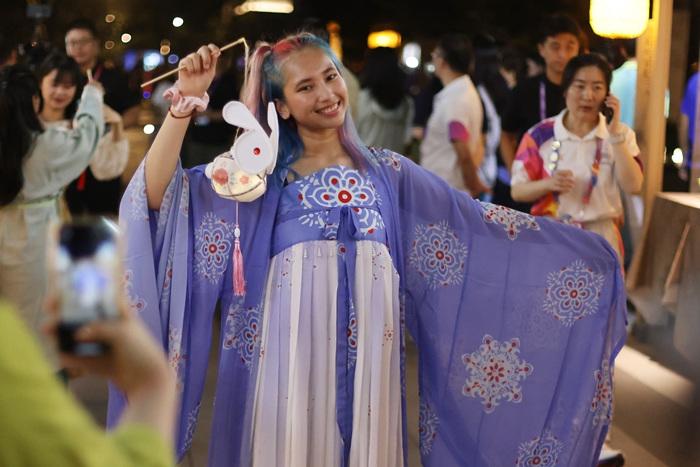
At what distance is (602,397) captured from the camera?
415cm

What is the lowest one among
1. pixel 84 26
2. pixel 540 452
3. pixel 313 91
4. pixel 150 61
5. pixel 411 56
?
pixel 150 61

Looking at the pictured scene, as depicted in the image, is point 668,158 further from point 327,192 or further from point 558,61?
point 327,192

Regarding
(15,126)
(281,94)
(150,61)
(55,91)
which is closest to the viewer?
(281,94)

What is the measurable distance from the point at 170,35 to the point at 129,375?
27.2 m

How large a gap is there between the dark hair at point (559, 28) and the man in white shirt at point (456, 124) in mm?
935

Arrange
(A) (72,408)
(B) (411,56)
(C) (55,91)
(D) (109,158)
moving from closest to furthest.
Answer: (A) (72,408) < (C) (55,91) < (D) (109,158) < (B) (411,56)

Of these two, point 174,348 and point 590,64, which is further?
point 590,64

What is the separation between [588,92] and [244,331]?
210 centimetres

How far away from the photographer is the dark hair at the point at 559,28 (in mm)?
6531

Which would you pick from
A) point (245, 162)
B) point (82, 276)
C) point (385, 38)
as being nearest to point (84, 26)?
point (245, 162)

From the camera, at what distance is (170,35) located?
92.1ft

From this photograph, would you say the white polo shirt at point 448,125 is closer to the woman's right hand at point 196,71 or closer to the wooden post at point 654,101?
the wooden post at point 654,101

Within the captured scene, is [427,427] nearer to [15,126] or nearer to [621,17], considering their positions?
[15,126]

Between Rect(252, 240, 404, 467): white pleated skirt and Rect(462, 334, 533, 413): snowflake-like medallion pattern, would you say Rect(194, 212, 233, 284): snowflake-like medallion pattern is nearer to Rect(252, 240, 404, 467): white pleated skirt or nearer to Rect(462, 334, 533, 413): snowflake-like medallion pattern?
Rect(252, 240, 404, 467): white pleated skirt
